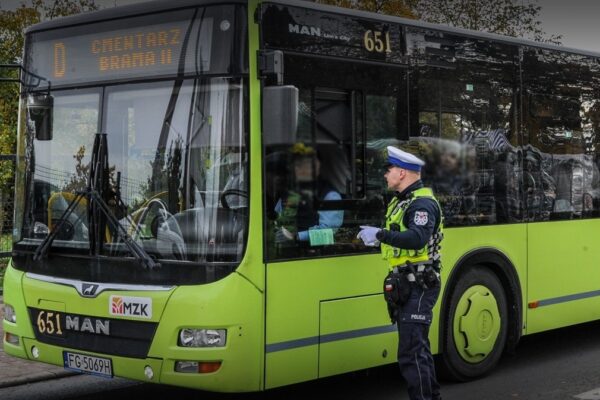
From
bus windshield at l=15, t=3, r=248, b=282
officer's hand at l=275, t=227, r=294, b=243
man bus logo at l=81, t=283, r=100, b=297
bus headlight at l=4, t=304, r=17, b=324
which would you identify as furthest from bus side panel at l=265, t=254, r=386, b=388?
bus headlight at l=4, t=304, r=17, b=324

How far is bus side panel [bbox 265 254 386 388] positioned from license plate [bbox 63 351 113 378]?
3.46ft

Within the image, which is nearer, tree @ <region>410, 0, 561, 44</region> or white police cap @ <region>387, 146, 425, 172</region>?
white police cap @ <region>387, 146, 425, 172</region>

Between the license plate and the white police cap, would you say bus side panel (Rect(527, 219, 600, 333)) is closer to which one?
the white police cap

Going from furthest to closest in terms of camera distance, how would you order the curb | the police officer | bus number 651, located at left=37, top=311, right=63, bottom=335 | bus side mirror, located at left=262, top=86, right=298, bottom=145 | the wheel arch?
the curb, the wheel arch, bus number 651, located at left=37, top=311, right=63, bottom=335, the police officer, bus side mirror, located at left=262, top=86, right=298, bottom=145

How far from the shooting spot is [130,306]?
5.43 metres

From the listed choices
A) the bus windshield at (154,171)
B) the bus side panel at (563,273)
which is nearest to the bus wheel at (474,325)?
the bus side panel at (563,273)

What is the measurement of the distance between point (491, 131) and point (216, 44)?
2.78 meters

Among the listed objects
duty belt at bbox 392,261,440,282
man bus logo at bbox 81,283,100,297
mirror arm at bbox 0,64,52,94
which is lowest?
man bus logo at bbox 81,283,100,297

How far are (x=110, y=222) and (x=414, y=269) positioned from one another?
79.2 inches

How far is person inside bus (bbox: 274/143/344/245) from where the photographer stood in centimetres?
552

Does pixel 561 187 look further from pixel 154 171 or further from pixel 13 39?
pixel 13 39

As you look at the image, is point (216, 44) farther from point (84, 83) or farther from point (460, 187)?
point (460, 187)

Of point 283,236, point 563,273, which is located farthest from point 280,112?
point 563,273

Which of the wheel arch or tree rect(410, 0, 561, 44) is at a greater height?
tree rect(410, 0, 561, 44)
